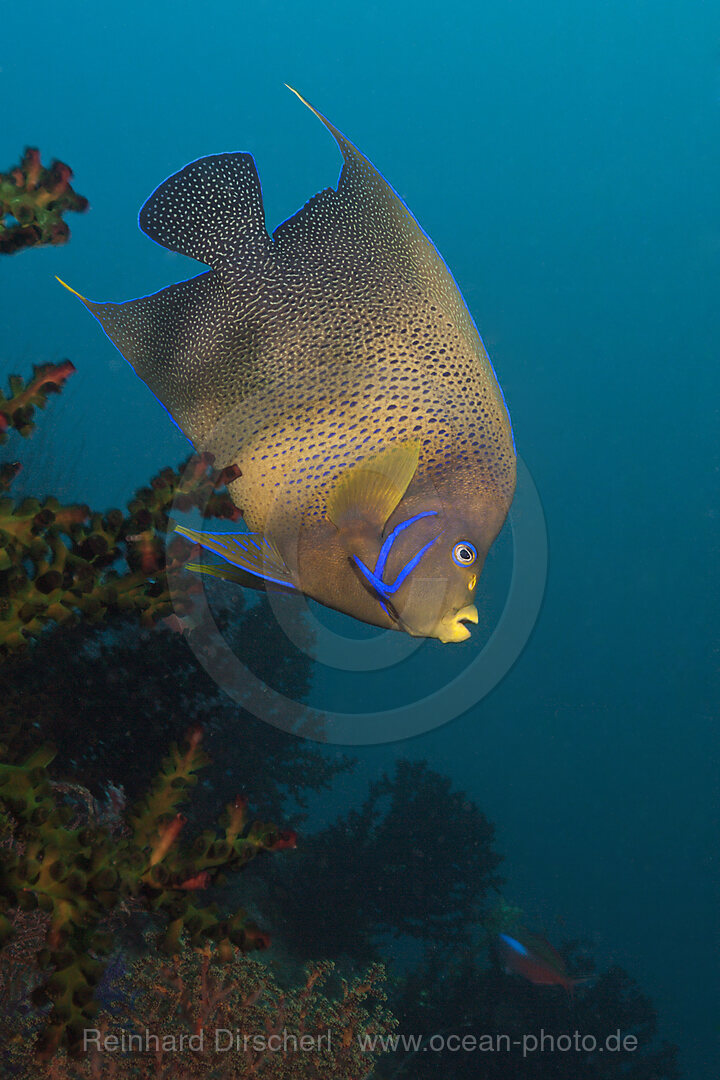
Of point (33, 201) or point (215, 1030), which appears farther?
point (215, 1030)

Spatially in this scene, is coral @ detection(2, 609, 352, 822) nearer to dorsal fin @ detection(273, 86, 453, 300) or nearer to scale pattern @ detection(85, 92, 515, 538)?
scale pattern @ detection(85, 92, 515, 538)

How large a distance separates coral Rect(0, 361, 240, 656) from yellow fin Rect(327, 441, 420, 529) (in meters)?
0.25

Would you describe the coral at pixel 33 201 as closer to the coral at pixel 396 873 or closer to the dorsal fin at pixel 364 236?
the dorsal fin at pixel 364 236

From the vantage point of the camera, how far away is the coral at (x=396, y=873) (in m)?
7.31

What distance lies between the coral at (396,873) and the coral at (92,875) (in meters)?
7.19

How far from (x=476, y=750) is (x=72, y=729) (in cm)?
4000

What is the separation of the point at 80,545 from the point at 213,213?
0.90 metres

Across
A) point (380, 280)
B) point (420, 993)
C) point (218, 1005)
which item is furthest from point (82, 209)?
point (420, 993)

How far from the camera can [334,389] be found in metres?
1.39

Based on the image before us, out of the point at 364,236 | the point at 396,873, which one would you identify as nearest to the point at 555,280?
the point at 396,873

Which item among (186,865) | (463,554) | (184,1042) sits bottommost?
(184,1042)

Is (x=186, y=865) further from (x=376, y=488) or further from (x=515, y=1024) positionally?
(x=515, y=1024)

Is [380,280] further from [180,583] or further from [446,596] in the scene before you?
[180,583]

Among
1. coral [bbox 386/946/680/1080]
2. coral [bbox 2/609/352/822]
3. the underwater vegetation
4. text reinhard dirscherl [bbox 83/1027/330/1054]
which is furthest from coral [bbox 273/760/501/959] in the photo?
text reinhard dirscherl [bbox 83/1027/330/1054]
